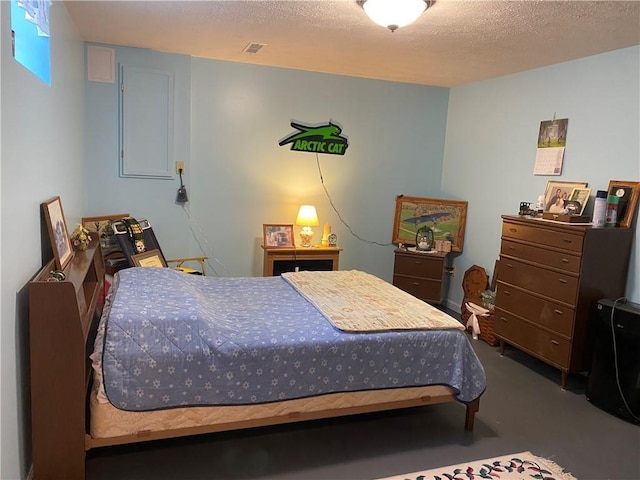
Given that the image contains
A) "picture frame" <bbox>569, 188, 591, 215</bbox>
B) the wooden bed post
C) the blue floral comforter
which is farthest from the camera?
"picture frame" <bbox>569, 188, 591, 215</bbox>

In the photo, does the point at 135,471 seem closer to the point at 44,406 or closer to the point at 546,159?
the point at 44,406

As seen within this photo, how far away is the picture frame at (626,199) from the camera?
3.16 metres

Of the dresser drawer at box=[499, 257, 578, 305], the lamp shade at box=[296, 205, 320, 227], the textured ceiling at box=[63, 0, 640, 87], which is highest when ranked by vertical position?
the textured ceiling at box=[63, 0, 640, 87]

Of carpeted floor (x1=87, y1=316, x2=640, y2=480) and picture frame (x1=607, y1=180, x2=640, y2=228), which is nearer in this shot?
carpeted floor (x1=87, y1=316, x2=640, y2=480)

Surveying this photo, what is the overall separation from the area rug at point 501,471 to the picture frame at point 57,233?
194 cm

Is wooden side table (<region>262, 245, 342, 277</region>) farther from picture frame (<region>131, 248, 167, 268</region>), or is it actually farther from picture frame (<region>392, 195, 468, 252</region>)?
picture frame (<region>131, 248, 167, 268</region>)

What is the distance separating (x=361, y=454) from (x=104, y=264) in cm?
246

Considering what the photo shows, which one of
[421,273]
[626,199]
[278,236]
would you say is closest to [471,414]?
[626,199]

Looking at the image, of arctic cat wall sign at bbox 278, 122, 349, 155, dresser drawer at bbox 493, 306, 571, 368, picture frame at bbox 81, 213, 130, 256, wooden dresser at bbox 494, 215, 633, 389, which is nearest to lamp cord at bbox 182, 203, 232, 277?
picture frame at bbox 81, 213, 130, 256

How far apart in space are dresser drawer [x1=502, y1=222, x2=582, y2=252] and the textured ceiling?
129 cm

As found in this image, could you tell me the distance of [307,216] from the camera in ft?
15.4

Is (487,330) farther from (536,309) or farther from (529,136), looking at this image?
(529,136)

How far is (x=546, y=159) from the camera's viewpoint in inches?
154

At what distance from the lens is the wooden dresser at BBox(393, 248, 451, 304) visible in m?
4.81
